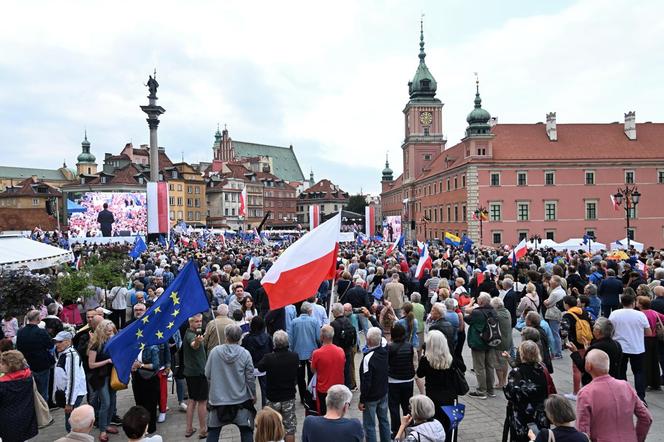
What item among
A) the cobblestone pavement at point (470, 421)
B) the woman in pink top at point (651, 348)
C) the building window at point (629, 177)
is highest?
the building window at point (629, 177)

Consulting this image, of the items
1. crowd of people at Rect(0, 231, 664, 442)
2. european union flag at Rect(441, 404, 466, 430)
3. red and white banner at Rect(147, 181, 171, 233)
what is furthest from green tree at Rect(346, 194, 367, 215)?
european union flag at Rect(441, 404, 466, 430)

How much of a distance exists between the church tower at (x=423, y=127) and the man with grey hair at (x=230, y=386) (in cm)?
7665

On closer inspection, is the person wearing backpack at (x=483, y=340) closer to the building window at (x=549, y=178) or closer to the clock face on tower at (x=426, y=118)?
the building window at (x=549, y=178)

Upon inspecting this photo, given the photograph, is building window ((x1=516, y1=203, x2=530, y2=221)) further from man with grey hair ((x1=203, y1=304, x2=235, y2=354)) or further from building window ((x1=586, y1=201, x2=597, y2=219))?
man with grey hair ((x1=203, y1=304, x2=235, y2=354))

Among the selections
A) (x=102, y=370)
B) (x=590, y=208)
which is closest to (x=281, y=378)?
(x=102, y=370)

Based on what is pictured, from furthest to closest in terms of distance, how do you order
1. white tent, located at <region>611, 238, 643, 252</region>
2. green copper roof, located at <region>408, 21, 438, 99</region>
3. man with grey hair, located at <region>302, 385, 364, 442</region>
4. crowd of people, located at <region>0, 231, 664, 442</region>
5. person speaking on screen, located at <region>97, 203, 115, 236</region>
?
green copper roof, located at <region>408, 21, 438, 99</region> < person speaking on screen, located at <region>97, 203, 115, 236</region> < white tent, located at <region>611, 238, 643, 252</region> < crowd of people, located at <region>0, 231, 664, 442</region> < man with grey hair, located at <region>302, 385, 364, 442</region>

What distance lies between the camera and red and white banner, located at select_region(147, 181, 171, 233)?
3409 cm

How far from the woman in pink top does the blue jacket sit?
5.37m

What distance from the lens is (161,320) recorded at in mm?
6785

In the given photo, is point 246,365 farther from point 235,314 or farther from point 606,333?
point 606,333

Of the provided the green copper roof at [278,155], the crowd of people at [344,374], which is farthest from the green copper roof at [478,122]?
the green copper roof at [278,155]

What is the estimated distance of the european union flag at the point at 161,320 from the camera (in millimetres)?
6551

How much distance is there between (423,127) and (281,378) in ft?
260

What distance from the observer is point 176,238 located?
1617 inches
